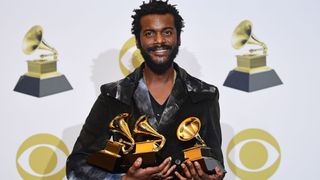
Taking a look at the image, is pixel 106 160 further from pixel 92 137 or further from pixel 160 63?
pixel 160 63

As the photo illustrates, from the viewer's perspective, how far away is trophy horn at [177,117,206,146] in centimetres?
143

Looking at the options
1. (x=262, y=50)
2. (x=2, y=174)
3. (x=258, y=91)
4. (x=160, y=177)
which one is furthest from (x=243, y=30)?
(x=2, y=174)

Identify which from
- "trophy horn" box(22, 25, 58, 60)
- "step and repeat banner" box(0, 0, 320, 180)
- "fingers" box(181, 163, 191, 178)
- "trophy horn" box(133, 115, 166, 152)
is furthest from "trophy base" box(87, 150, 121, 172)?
"trophy horn" box(22, 25, 58, 60)

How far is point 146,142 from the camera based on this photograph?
4.58 feet

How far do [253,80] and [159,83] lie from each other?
67 centimetres

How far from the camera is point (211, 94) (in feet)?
5.48

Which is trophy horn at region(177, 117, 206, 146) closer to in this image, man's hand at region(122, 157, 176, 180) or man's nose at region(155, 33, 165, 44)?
man's hand at region(122, 157, 176, 180)

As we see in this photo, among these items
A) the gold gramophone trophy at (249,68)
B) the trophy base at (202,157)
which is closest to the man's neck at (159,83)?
the trophy base at (202,157)

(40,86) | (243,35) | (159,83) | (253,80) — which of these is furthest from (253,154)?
(40,86)

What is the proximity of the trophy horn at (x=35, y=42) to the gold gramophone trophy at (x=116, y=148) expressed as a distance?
2.50 feet

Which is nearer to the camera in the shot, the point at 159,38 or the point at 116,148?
the point at 116,148

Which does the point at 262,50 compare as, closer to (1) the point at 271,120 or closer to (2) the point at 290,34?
(2) the point at 290,34

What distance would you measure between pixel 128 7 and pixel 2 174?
3.18ft

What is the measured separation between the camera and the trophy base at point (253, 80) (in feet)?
6.95
